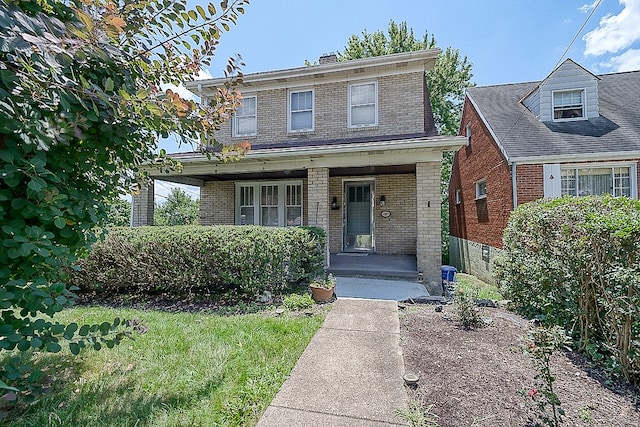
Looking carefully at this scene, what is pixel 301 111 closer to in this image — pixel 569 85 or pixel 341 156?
pixel 341 156

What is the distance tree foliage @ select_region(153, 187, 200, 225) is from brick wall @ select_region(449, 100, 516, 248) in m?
14.8

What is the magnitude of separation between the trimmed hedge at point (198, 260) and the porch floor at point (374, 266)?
2.13m

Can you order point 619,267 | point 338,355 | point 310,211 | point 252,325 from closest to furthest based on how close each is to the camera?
point 619,267
point 338,355
point 252,325
point 310,211

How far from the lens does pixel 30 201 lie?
1.46 meters

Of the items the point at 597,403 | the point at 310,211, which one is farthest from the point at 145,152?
the point at 310,211

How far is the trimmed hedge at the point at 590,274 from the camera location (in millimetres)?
2826

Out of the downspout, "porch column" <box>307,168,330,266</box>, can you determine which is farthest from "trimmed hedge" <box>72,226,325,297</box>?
the downspout

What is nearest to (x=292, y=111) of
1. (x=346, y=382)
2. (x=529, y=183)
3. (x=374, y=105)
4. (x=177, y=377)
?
(x=374, y=105)

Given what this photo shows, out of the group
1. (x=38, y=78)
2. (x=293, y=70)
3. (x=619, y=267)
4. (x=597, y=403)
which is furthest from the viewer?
(x=293, y=70)

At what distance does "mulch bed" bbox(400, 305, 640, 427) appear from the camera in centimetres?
233

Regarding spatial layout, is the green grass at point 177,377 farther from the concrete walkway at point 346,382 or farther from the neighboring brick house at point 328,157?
the neighboring brick house at point 328,157

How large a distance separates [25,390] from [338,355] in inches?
104

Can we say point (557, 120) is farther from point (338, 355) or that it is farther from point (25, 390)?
point (25, 390)

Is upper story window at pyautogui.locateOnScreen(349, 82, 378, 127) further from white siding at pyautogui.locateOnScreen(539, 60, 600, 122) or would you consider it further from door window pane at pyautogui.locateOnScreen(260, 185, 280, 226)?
white siding at pyautogui.locateOnScreen(539, 60, 600, 122)
